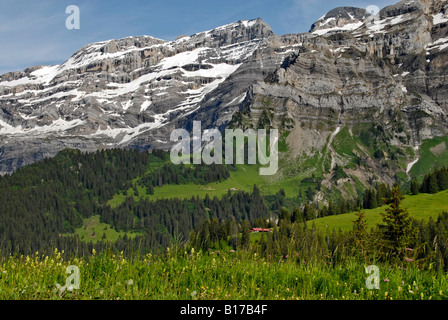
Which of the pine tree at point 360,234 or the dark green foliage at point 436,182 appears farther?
the dark green foliage at point 436,182

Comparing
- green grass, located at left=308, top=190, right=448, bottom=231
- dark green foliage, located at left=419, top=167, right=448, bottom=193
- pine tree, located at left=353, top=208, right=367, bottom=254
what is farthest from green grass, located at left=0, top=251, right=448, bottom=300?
dark green foliage, located at left=419, top=167, right=448, bottom=193

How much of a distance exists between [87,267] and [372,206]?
179m

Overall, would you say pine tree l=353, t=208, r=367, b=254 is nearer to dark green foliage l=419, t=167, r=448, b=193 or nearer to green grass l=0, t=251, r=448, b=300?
green grass l=0, t=251, r=448, b=300

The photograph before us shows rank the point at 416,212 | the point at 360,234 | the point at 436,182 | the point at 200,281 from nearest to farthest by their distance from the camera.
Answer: the point at 200,281 < the point at 360,234 < the point at 416,212 < the point at 436,182

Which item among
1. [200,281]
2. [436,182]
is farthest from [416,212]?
[200,281]

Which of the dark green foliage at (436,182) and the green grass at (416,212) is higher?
the dark green foliage at (436,182)

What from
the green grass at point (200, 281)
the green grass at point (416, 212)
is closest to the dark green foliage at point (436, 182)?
the green grass at point (416, 212)

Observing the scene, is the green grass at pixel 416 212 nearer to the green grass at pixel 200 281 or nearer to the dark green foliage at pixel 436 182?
the dark green foliage at pixel 436 182

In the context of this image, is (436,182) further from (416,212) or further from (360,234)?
(360,234)

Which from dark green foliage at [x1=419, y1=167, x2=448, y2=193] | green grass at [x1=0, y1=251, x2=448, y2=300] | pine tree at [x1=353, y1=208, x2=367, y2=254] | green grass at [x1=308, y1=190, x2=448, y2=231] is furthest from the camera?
dark green foliage at [x1=419, y1=167, x2=448, y2=193]
